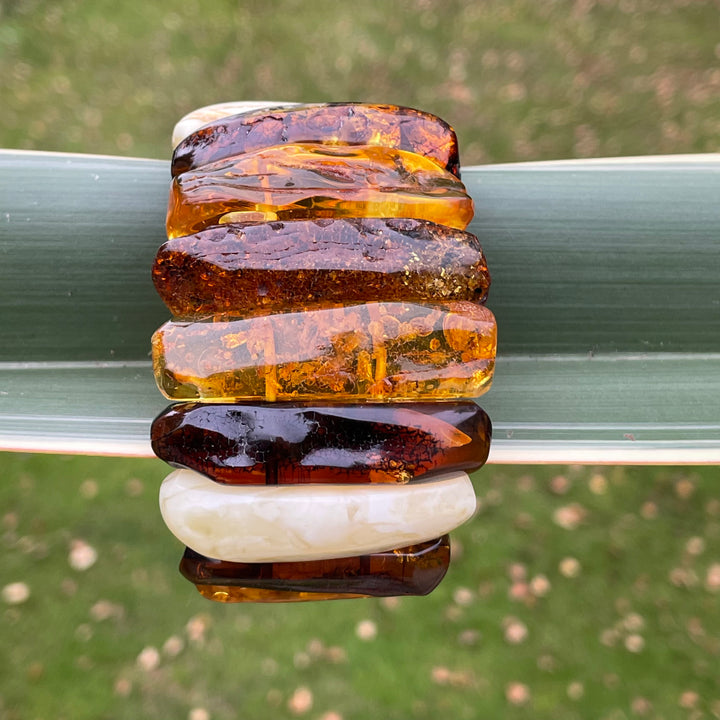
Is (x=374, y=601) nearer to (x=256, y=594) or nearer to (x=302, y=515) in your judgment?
(x=256, y=594)

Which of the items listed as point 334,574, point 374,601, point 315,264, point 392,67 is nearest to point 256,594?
point 334,574

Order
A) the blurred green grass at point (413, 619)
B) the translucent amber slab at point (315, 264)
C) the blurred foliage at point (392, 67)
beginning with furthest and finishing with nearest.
Result: the blurred foliage at point (392, 67) < the blurred green grass at point (413, 619) < the translucent amber slab at point (315, 264)

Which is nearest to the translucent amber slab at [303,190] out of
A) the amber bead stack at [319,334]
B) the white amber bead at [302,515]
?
the amber bead stack at [319,334]

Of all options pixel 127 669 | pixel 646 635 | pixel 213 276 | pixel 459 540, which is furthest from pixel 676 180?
pixel 127 669

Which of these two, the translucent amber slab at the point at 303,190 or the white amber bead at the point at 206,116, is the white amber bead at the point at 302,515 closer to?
the translucent amber slab at the point at 303,190

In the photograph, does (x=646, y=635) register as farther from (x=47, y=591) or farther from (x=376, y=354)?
(x=47, y=591)

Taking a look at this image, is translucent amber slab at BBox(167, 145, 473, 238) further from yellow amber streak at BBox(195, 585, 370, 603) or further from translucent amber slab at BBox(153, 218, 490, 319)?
yellow amber streak at BBox(195, 585, 370, 603)

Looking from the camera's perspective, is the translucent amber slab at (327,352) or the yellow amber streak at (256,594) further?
the yellow amber streak at (256,594)
